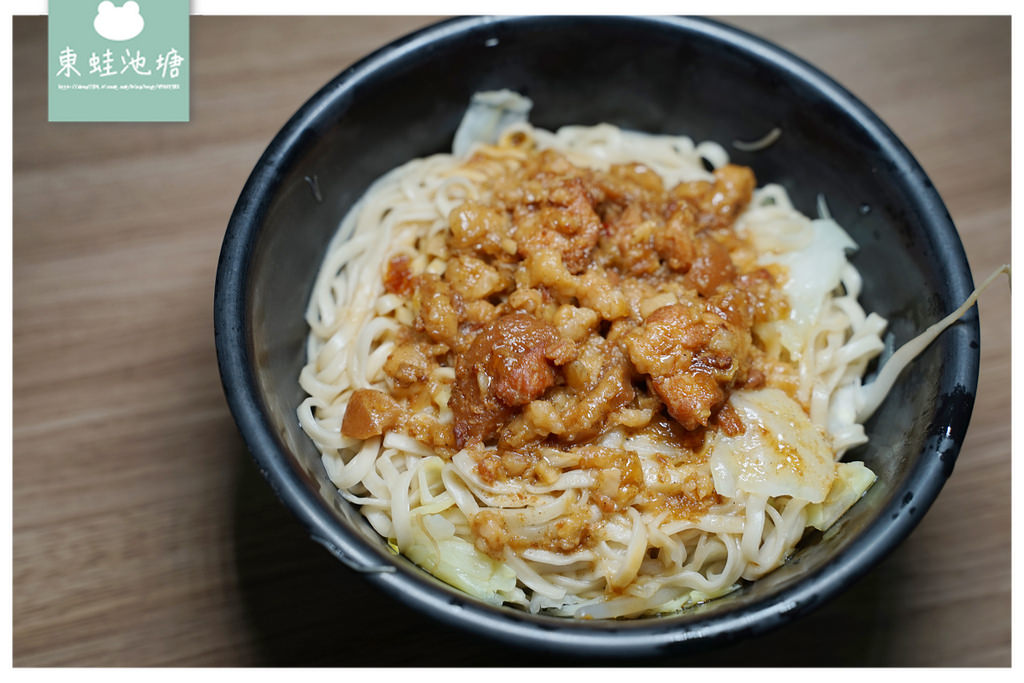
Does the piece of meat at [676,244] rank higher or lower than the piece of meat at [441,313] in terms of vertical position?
higher

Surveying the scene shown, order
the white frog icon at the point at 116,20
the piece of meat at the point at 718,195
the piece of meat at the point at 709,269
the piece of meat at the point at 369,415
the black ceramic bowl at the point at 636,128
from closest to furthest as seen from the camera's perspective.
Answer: the black ceramic bowl at the point at 636,128
the piece of meat at the point at 369,415
the piece of meat at the point at 709,269
the piece of meat at the point at 718,195
the white frog icon at the point at 116,20

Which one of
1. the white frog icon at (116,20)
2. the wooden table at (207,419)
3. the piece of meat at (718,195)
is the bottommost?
the wooden table at (207,419)

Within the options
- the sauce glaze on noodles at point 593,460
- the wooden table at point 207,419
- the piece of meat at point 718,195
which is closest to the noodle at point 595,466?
the sauce glaze on noodles at point 593,460

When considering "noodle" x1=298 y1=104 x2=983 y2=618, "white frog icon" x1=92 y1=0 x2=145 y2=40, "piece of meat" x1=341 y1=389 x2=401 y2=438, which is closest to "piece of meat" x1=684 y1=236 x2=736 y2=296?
"noodle" x1=298 y1=104 x2=983 y2=618

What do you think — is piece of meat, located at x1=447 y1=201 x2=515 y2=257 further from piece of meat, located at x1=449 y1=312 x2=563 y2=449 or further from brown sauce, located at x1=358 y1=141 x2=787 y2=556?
piece of meat, located at x1=449 y1=312 x2=563 y2=449

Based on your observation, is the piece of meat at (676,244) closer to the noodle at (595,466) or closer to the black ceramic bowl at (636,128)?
the noodle at (595,466)

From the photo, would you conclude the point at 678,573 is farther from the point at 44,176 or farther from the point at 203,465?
the point at 44,176

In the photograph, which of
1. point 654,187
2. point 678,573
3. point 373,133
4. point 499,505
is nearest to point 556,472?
point 499,505

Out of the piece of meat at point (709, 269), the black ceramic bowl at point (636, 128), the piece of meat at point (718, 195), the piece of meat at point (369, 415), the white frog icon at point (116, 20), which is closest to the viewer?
the black ceramic bowl at point (636, 128)
